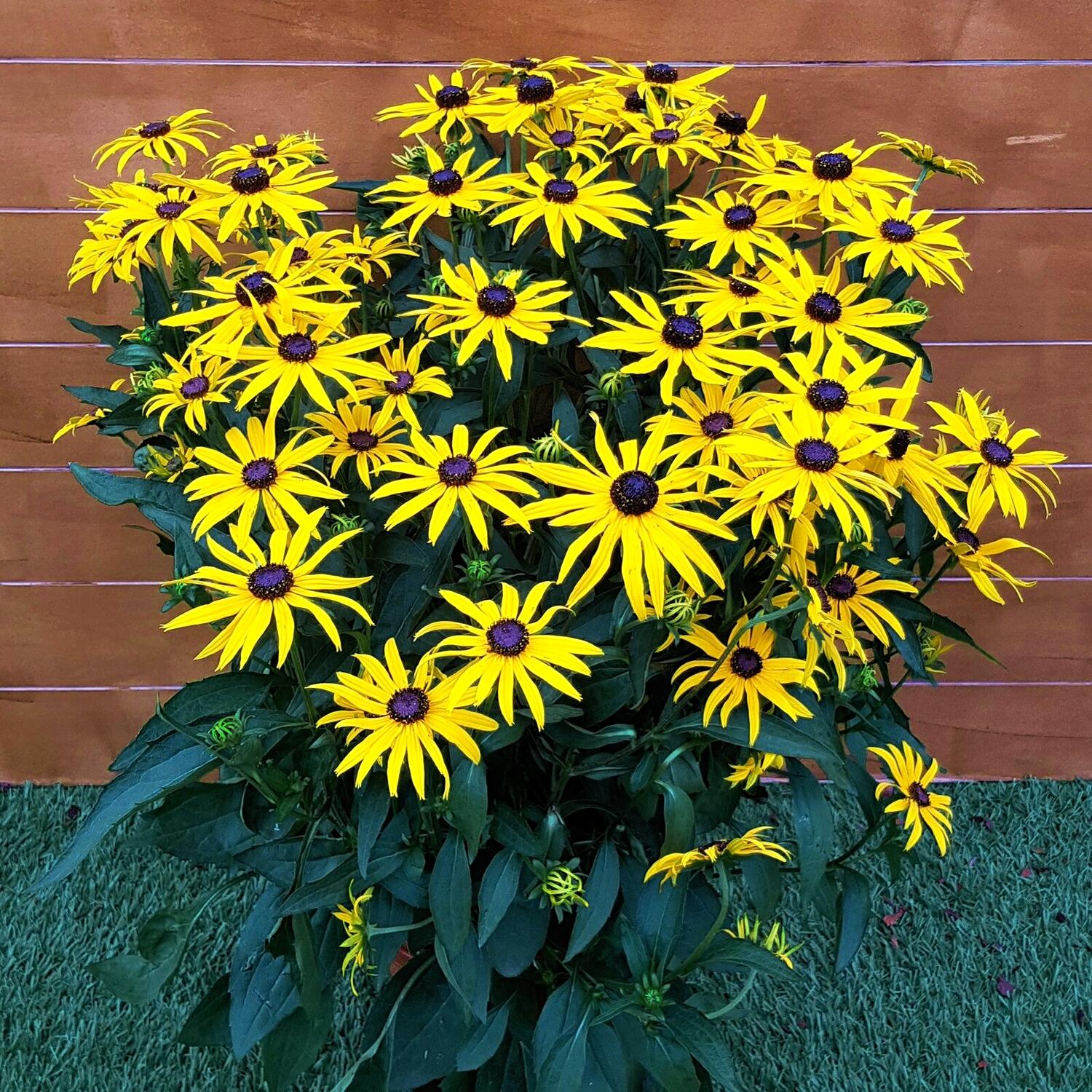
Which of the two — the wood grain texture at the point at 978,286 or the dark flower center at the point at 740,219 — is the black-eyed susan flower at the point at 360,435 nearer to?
the dark flower center at the point at 740,219

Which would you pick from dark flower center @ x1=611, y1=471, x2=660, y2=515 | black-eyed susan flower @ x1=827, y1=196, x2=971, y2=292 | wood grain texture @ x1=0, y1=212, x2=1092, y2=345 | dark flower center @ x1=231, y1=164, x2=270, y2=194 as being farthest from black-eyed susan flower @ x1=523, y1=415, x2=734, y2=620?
wood grain texture @ x1=0, y1=212, x2=1092, y2=345

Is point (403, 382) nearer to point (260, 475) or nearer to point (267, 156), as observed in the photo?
point (260, 475)

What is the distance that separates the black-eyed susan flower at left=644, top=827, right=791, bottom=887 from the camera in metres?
0.83

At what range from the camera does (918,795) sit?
1024 millimetres

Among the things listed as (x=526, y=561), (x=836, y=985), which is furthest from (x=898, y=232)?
(x=836, y=985)

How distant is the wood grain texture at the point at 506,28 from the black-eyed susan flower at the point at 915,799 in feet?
2.80

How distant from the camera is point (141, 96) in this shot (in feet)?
4.08

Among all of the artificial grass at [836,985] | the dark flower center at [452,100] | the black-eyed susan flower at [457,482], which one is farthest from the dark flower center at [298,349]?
the artificial grass at [836,985]

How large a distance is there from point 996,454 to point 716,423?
0.28 meters

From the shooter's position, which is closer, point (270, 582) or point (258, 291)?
point (270, 582)

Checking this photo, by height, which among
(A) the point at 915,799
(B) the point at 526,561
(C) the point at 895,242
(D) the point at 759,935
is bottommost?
(D) the point at 759,935

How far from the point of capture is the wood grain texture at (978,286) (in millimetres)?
1346

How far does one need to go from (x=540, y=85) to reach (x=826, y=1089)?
4.05 feet

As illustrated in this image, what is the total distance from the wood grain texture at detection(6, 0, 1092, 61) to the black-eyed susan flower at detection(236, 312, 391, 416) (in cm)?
57
